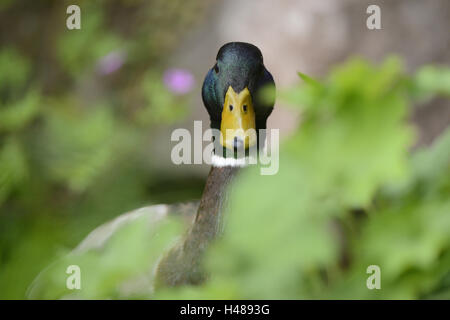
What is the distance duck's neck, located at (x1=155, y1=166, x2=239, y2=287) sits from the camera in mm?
1333

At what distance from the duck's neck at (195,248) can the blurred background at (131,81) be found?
0.88 metres

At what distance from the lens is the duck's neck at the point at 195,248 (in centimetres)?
133

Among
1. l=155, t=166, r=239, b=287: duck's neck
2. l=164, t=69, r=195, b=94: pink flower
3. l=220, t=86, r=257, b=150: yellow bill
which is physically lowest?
l=155, t=166, r=239, b=287: duck's neck

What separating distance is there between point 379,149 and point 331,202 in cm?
6

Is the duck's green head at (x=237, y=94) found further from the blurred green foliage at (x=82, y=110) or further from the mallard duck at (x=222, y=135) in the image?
the blurred green foliage at (x=82, y=110)

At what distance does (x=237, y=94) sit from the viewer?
4.57 feet

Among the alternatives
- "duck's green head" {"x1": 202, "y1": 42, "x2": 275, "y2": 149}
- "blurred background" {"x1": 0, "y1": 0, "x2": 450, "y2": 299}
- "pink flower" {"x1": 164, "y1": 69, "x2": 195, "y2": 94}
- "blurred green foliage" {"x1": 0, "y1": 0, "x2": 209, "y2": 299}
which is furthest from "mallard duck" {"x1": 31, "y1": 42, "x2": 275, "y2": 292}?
"pink flower" {"x1": 164, "y1": 69, "x2": 195, "y2": 94}

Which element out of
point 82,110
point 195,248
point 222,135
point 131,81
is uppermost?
point 131,81

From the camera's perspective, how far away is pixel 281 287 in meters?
0.59

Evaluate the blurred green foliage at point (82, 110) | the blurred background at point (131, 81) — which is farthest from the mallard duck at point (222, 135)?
the blurred background at point (131, 81)

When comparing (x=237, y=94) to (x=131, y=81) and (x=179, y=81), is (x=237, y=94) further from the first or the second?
(x=131, y=81)

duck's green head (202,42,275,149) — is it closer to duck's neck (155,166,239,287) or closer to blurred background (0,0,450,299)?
duck's neck (155,166,239,287)

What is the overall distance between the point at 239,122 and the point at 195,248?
269mm

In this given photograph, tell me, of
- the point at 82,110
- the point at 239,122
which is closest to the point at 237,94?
the point at 239,122
